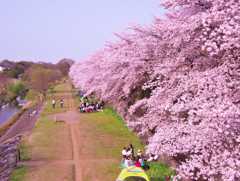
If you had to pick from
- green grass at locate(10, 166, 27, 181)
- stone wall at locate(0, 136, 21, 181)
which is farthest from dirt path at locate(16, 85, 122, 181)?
stone wall at locate(0, 136, 21, 181)

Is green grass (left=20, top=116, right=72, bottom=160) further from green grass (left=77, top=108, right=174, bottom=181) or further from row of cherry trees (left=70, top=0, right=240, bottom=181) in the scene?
row of cherry trees (left=70, top=0, right=240, bottom=181)

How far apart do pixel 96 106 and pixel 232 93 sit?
35231mm

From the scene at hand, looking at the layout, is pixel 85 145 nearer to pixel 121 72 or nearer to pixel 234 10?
pixel 121 72

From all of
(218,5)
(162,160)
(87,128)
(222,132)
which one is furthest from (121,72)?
(87,128)

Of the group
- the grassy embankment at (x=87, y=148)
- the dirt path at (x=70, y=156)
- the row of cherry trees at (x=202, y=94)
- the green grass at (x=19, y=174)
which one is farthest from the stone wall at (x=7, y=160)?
the row of cherry trees at (x=202, y=94)

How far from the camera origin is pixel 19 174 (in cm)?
1847

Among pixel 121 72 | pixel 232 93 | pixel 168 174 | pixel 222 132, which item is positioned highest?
pixel 121 72

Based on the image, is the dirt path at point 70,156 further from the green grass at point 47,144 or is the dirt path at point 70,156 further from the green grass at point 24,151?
the green grass at point 24,151

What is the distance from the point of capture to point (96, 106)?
43062 mm

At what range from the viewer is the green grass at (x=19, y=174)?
705 inches

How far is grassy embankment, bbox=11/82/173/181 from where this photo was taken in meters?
17.9

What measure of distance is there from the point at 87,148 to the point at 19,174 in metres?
5.56

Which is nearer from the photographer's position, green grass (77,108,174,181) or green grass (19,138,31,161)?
green grass (77,108,174,181)

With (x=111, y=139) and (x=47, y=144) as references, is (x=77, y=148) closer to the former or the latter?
(x=47, y=144)
